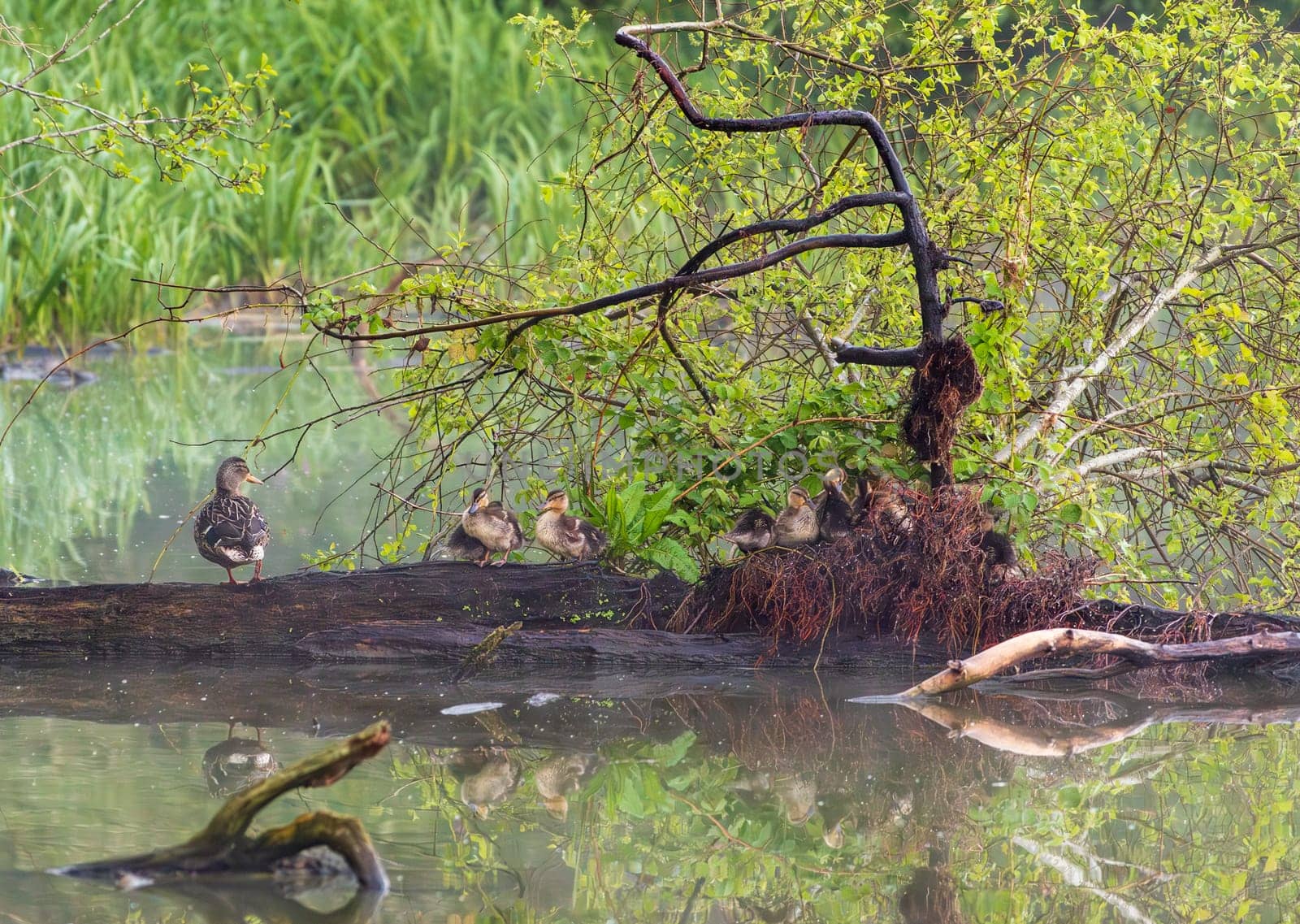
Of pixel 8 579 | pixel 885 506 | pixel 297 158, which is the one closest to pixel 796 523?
pixel 885 506

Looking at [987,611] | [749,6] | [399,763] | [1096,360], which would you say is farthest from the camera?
[749,6]

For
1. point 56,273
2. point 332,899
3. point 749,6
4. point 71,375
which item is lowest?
point 71,375

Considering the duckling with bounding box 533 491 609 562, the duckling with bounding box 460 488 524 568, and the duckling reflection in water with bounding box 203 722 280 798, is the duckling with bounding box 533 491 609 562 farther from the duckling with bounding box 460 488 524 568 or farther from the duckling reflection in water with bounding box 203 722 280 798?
the duckling reflection in water with bounding box 203 722 280 798

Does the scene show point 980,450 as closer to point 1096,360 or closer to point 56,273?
point 1096,360

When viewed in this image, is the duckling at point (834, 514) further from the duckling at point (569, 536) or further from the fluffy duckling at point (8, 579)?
the fluffy duckling at point (8, 579)

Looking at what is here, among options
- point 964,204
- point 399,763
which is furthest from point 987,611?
point 399,763

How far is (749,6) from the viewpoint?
675 cm

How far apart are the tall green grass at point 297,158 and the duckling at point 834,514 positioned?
302 inches

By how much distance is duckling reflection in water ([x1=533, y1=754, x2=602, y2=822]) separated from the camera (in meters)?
4.32

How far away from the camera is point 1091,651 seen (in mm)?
5266

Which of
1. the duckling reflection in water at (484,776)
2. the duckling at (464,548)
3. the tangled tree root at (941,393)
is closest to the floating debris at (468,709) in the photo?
the duckling reflection in water at (484,776)

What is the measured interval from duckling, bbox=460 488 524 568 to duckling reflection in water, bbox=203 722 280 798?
1471 millimetres

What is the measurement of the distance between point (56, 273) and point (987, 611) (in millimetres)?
9594

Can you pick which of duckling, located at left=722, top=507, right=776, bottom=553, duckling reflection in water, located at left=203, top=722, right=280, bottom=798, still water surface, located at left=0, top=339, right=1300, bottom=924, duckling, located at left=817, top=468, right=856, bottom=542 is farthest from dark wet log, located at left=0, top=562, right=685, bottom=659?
duckling reflection in water, located at left=203, top=722, right=280, bottom=798
